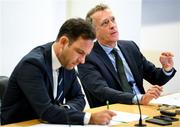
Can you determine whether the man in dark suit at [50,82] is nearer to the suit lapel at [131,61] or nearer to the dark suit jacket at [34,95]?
the dark suit jacket at [34,95]

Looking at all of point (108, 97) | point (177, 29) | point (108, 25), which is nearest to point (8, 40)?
point (108, 25)

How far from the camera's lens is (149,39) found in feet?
16.4

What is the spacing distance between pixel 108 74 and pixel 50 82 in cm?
80

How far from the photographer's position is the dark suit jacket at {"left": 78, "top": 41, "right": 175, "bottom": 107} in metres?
2.63

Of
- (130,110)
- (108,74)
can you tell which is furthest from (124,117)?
(108,74)

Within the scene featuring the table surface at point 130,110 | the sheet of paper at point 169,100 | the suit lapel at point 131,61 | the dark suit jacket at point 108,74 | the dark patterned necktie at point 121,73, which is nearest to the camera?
the table surface at point 130,110

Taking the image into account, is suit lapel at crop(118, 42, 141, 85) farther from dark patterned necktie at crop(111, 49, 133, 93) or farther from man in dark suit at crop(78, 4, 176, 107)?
dark patterned necktie at crop(111, 49, 133, 93)

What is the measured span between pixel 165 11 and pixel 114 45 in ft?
7.57

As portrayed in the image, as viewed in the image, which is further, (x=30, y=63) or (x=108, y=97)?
(x=108, y=97)

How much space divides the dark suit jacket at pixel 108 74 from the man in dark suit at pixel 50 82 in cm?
44

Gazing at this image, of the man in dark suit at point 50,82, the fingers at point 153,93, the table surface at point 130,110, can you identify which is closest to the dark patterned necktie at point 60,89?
the man in dark suit at point 50,82

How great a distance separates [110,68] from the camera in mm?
2848

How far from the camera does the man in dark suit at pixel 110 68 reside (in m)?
2.72

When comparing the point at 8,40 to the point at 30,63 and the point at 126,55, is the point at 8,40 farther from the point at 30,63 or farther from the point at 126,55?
the point at 30,63
